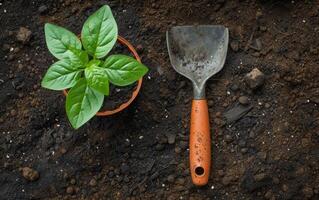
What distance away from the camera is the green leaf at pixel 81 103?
1.30 m

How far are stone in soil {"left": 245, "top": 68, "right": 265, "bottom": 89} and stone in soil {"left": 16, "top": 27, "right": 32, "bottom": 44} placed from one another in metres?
0.75

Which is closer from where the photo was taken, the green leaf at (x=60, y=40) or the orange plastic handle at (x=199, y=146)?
the green leaf at (x=60, y=40)

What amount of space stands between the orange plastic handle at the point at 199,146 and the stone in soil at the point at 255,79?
7.0 inches

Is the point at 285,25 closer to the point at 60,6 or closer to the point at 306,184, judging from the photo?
the point at 306,184

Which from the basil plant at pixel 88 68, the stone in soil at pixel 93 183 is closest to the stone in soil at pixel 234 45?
the basil plant at pixel 88 68

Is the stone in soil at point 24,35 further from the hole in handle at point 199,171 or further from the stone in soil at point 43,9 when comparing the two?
the hole in handle at point 199,171

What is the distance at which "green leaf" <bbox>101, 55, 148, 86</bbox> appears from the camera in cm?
130

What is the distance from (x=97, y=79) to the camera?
1.31 m

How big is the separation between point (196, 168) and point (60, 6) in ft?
2.38

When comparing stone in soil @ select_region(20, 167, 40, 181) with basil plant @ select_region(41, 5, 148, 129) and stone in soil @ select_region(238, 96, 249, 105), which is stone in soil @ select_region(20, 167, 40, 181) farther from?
stone in soil @ select_region(238, 96, 249, 105)

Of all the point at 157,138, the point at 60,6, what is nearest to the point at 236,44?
the point at 157,138

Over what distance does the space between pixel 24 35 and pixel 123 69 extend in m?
0.47

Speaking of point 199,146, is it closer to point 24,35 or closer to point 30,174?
point 30,174

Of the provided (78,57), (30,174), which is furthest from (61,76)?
(30,174)
